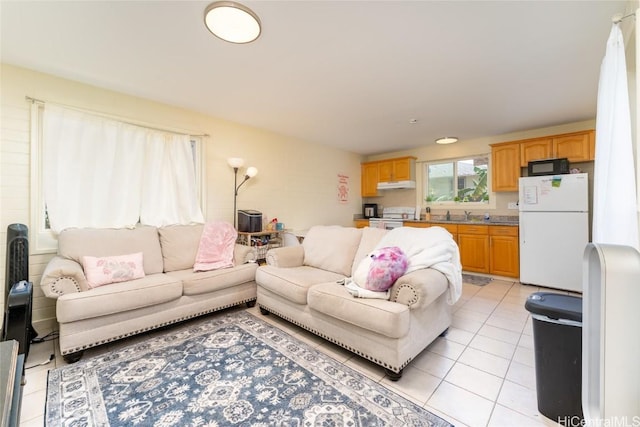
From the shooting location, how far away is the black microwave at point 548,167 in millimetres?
3574

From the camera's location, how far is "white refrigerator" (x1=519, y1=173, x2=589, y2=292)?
3385 millimetres

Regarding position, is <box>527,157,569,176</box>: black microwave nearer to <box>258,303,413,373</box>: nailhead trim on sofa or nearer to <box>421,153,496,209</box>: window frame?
<box>421,153,496,209</box>: window frame

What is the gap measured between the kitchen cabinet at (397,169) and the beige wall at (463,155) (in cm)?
20

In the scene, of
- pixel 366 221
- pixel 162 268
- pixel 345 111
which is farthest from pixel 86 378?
pixel 366 221

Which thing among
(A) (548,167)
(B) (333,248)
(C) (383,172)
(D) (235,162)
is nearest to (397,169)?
(C) (383,172)

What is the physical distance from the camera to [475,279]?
4152 mm

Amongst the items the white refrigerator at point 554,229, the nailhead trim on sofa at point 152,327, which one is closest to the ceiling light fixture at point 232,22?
the nailhead trim on sofa at point 152,327

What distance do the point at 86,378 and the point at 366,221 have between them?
193 inches

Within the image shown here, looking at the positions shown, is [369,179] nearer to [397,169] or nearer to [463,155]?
[397,169]

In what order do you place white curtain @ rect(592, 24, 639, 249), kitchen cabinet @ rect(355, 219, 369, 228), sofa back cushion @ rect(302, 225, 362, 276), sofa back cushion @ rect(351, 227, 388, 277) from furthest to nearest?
kitchen cabinet @ rect(355, 219, 369, 228) < sofa back cushion @ rect(302, 225, 362, 276) < sofa back cushion @ rect(351, 227, 388, 277) < white curtain @ rect(592, 24, 639, 249)

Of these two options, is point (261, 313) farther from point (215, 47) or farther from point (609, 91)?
point (609, 91)

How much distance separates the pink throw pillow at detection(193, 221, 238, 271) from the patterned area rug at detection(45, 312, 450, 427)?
0.81 m

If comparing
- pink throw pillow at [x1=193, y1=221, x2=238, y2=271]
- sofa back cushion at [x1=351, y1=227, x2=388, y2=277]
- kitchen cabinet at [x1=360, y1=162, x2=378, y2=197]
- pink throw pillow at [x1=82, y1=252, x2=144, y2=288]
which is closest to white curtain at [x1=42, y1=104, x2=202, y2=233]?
pink throw pillow at [x1=193, y1=221, x2=238, y2=271]

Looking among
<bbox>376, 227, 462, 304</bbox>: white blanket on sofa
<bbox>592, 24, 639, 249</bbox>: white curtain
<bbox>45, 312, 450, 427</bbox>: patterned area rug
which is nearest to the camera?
<bbox>592, 24, 639, 249</bbox>: white curtain
